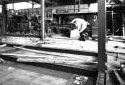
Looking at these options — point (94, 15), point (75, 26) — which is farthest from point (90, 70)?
point (94, 15)

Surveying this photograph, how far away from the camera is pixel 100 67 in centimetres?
238

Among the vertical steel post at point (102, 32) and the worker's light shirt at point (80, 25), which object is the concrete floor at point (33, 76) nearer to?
the vertical steel post at point (102, 32)

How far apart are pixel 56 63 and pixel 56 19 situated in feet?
36.4

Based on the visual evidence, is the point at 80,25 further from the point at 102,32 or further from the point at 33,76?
the point at 33,76

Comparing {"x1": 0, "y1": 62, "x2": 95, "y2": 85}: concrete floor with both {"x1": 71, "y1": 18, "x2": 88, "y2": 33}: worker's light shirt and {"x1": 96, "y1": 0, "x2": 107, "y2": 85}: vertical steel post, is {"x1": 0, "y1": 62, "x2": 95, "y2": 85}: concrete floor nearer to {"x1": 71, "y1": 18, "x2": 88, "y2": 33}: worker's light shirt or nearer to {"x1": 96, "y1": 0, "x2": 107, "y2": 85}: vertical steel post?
{"x1": 96, "y1": 0, "x2": 107, "y2": 85}: vertical steel post

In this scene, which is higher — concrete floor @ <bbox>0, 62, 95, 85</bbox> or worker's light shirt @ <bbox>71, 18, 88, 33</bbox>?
worker's light shirt @ <bbox>71, 18, 88, 33</bbox>

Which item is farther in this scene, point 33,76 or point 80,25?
point 80,25

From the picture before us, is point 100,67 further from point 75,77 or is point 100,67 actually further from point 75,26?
point 75,26

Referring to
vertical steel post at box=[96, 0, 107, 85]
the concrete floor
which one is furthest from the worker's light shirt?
vertical steel post at box=[96, 0, 107, 85]

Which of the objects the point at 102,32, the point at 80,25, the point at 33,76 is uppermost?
the point at 80,25

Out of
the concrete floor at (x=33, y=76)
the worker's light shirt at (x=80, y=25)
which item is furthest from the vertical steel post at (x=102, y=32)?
the worker's light shirt at (x=80, y=25)

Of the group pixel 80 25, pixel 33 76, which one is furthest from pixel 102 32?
pixel 80 25

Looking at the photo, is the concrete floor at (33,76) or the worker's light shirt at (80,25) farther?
the worker's light shirt at (80,25)

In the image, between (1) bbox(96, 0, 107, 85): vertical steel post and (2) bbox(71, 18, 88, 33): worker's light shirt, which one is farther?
(2) bbox(71, 18, 88, 33): worker's light shirt
